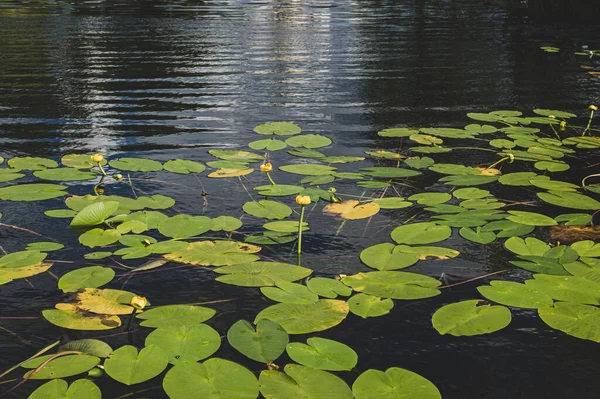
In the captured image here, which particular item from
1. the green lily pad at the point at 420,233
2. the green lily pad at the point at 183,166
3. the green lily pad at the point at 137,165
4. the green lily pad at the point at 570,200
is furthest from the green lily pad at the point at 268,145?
the green lily pad at the point at 570,200

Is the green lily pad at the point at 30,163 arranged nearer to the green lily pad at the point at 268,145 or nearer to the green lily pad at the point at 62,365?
the green lily pad at the point at 268,145

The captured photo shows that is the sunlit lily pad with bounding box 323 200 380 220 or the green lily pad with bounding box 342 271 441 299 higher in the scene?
the sunlit lily pad with bounding box 323 200 380 220

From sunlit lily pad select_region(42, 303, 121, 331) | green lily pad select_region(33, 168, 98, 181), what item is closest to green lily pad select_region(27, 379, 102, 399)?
sunlit lily pad select_region(42, 303, 121, 331)

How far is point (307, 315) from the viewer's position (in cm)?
253

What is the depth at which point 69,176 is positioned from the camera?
4.16 meters

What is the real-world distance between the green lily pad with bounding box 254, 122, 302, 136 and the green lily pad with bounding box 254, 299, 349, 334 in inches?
110

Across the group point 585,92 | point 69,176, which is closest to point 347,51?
point 585,92

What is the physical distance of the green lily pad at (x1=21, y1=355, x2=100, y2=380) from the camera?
215 cm

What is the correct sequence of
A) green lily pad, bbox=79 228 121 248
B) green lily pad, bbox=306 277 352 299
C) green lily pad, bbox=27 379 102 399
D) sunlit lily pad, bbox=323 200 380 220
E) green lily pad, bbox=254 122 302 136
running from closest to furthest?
1. green lily pad, bbox=27 379 102 399
2. green lily pad, bbox=306 277 352 299
3. green lily pad, bbox=79 228 121 248
4. sunlit lily pad, bbox=323 200 380 220
5. green lily pad, bbox=254 122 302 136

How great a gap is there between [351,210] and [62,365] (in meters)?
1.87

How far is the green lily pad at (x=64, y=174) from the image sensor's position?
4137 millimetres

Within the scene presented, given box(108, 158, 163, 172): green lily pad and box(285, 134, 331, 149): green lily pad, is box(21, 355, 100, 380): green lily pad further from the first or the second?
box(285, 134, 331, 149): green lily pad

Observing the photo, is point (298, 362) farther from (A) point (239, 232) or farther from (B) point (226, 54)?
(B) point (226, 54)

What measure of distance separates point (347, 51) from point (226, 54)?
1.92m
